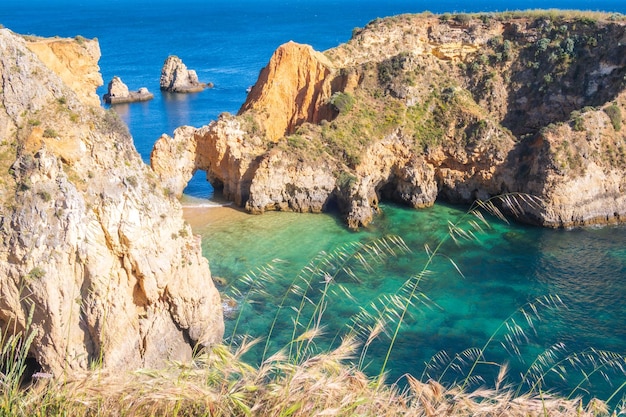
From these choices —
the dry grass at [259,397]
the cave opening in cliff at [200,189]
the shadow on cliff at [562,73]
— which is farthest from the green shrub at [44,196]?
the shadow on cliff at [562,73]

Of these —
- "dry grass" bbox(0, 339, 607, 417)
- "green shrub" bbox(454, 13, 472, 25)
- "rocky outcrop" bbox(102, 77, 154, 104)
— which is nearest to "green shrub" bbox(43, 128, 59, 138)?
"dry grass" bbox(0, 339, 607, 417)

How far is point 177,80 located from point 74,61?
219 ft

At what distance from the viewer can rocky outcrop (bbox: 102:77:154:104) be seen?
9038cm

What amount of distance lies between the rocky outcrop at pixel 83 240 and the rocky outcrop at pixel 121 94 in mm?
66148

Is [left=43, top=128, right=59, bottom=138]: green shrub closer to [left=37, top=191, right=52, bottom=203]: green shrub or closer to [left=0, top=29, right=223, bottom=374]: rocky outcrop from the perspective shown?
[left=0, top=29, right=223, bottom=374]: rocky outcrop

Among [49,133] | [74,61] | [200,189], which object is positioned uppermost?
[74,61]

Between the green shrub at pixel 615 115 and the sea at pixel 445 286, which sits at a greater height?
the green shrub at pixel 615 115

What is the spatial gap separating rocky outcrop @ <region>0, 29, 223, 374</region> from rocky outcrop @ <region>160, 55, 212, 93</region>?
72.7 meters

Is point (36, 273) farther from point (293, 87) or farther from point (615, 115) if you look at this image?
point (615, 115)

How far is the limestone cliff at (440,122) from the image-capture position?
44.9 meters

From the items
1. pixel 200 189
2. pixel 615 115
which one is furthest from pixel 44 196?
pixel 615 115

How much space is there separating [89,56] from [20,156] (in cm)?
1238

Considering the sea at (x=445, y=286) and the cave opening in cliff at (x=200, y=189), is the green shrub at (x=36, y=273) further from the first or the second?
the cave opening in cliff at (x=200, y=189)

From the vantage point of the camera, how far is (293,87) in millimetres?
53719
